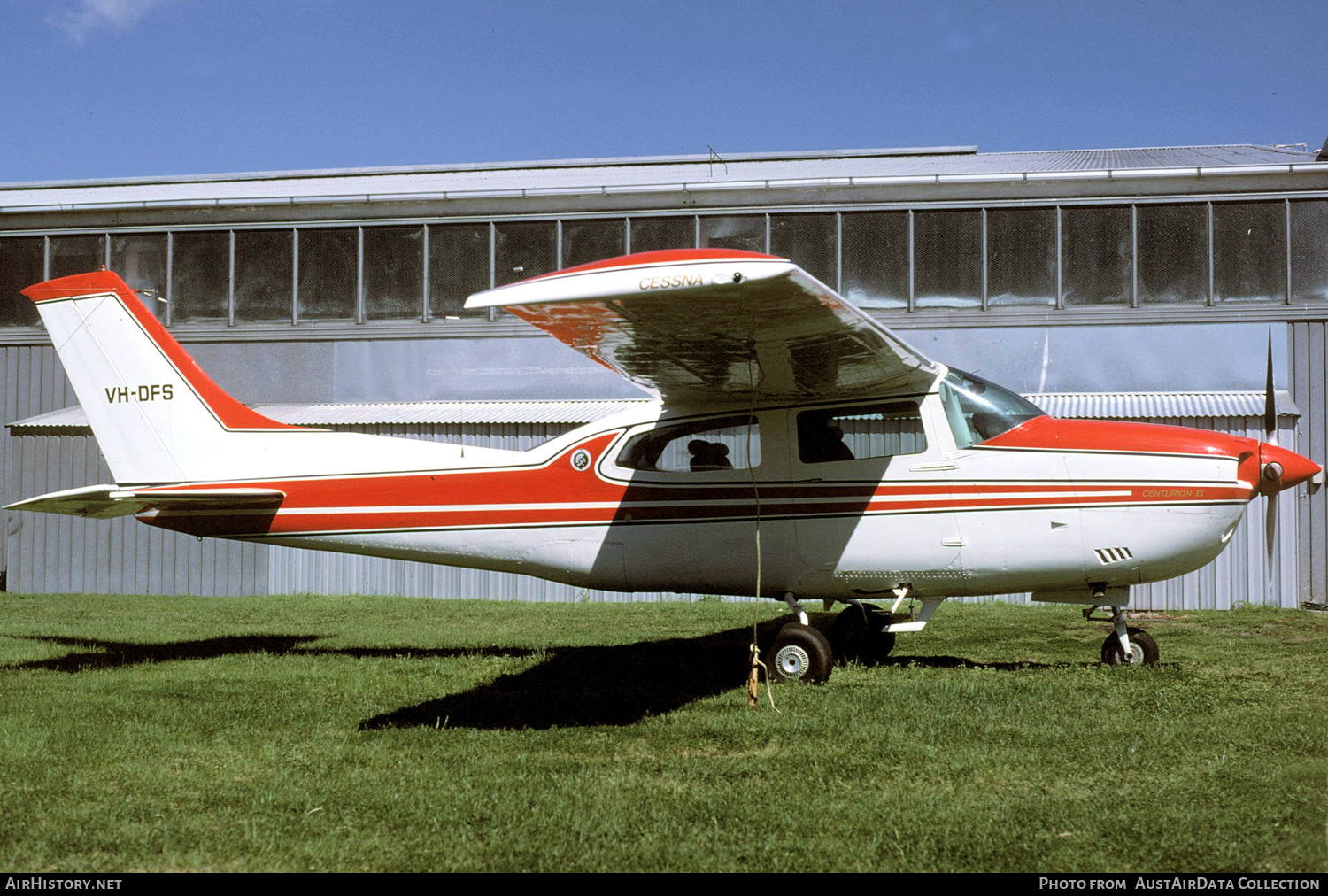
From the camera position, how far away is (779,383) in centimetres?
844

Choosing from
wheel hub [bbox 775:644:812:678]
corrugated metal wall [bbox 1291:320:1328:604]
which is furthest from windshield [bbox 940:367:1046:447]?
corrugated metal wall [bbox 1291:320:1328:604]

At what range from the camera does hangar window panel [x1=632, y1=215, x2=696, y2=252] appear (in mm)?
18156

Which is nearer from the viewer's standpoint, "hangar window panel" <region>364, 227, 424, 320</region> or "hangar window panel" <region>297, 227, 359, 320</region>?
"hangar window panel" <region>364, 227, 424, 320</region>

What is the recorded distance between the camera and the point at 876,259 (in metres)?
17.6

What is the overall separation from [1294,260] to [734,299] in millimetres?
13588

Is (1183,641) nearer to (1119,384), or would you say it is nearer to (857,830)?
(1119,384)

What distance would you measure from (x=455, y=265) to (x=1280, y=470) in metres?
13.8

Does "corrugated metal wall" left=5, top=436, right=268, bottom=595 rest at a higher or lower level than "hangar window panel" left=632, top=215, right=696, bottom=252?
lower

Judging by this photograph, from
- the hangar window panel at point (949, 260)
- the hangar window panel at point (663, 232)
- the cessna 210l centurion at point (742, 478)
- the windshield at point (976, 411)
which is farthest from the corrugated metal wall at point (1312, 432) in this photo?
the windshield at point (976, 411)

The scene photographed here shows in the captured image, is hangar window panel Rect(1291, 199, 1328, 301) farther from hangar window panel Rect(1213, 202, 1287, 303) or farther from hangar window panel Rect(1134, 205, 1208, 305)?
hangar window panel Rect(1134, 205, 1208, 305)

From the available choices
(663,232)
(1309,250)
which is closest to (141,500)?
(663,232)

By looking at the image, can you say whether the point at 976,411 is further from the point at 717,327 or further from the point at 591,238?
the point at 591,238

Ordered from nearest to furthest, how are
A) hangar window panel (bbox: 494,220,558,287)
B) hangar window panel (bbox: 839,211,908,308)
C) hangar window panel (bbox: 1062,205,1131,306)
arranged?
hangar window panel (bbox: 1062,205,1131,306), hangar window panel (bbox: 839,211,908,308), hangar window panel (bbox: 494,220,558,287)

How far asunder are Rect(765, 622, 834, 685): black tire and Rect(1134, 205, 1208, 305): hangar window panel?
1101 cm
